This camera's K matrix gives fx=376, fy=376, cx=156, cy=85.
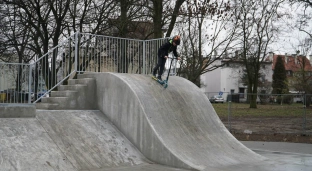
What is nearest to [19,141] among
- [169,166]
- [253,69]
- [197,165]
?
[169,166]

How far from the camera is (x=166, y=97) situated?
10570 mm

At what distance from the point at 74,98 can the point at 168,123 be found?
2913 mm

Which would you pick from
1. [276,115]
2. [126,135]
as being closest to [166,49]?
[126,135]

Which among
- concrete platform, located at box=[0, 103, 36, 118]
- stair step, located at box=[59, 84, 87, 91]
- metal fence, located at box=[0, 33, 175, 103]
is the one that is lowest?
concrete platform, located at box=[0, 103, 36, 118]

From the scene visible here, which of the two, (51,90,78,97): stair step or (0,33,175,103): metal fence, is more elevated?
(0,33,175,103): metal fence

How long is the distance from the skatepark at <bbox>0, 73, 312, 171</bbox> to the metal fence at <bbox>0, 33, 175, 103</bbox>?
107 cm

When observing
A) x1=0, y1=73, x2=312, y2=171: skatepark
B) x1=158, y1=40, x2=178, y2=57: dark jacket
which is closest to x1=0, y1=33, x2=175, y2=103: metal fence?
x1=0, y1=73, x2=312, y2=171: skatepark

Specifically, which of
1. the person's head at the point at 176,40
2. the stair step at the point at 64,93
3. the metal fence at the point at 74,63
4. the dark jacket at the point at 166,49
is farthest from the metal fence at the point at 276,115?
the stair step at the point at 64,93

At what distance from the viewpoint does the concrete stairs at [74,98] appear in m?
10.5

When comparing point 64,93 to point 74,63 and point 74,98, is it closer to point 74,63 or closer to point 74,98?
point 74,98

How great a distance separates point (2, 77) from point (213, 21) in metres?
12.9

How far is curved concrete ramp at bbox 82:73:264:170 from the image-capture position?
880 centimetres

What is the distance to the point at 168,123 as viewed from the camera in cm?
962

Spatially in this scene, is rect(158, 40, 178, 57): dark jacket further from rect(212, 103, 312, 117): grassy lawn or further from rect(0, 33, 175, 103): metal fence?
rect(212, 103, 312, 117): grassy lawn
